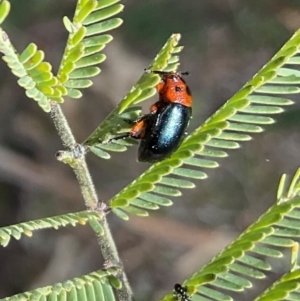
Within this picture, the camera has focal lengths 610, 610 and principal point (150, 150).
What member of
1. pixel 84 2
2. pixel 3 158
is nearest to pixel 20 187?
pixel 3 158

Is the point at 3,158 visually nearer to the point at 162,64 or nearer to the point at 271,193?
the point at 271,193

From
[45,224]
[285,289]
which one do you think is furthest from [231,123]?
[45,224]

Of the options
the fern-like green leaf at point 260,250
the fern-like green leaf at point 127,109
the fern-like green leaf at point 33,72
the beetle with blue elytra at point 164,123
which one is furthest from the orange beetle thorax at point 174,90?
the fern-like green leaf at point 33,72

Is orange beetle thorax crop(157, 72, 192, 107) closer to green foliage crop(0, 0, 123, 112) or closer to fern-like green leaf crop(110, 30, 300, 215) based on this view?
fern-like green leaf crop(110, 30, 300, 215)

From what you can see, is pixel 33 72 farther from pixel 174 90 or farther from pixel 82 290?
pixel 174 90

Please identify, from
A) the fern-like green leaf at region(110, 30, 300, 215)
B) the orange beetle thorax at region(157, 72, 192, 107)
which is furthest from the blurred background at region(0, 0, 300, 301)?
the fern-like green leaf at region(110, 30, 300, 215)

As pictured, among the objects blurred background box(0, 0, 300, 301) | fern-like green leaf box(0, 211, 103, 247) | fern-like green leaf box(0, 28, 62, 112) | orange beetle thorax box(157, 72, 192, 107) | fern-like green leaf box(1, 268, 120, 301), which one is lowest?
fern-like green leaf box(1, 268, 120, 301)
